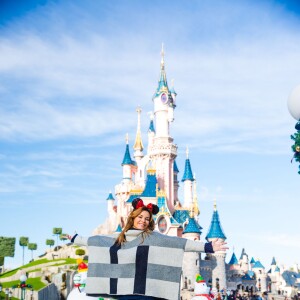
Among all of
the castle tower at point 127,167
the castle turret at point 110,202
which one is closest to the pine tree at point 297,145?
the castle tower at point 127,167

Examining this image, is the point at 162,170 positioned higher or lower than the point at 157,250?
higher

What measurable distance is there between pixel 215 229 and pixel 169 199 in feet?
16.2

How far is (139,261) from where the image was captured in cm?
502

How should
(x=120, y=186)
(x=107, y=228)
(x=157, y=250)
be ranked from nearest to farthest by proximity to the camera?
(x=157, y=250), (x=120, y=186), (x=107, y=228)

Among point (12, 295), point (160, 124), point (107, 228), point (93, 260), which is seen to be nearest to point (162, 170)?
point (160, 124)

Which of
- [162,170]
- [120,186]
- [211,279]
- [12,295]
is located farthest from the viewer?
[120,186]

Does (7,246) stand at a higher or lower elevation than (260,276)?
higher

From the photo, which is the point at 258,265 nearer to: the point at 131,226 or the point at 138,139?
the point at 138,139

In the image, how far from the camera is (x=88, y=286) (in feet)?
17.2

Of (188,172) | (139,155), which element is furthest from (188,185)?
(139,155)

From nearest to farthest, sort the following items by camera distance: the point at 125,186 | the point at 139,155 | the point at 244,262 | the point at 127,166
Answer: the point at 125,186, the point at 127,166, the point at 244,262, the point at 139,155

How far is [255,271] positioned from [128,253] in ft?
178

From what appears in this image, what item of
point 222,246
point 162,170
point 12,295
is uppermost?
point 162,170

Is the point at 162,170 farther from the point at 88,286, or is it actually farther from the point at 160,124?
the point at 88,286
